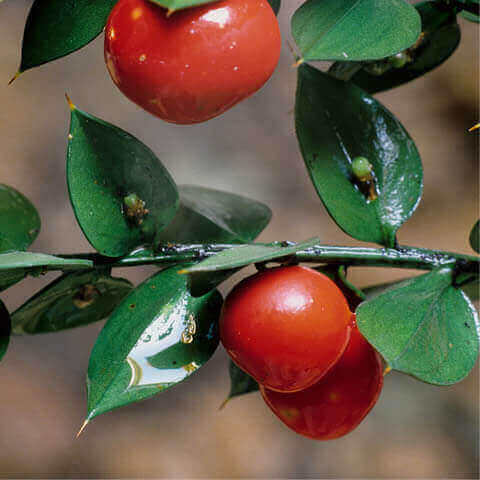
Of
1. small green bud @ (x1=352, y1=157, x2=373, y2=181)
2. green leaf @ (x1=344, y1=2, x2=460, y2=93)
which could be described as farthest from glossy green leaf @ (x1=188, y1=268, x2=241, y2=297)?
green leaf @ (x1=344, y1=2, x2=460, y2=93)

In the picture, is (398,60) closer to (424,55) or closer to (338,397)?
(424,55)

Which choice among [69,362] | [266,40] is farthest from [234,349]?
[69,362]

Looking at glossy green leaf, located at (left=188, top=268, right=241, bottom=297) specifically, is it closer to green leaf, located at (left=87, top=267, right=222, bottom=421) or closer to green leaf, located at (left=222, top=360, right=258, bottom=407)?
green leaf, located at (left=87, top=267, right=222, bottom=421)

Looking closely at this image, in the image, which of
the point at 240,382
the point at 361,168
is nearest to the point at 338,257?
the point at 361,168

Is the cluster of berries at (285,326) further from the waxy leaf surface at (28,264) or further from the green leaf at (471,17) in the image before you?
the green leaf at (471,17)

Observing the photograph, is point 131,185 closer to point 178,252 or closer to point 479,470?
point 178,252

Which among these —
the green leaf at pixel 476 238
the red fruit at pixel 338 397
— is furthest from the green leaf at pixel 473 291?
the red fruit at pixel 338 397
